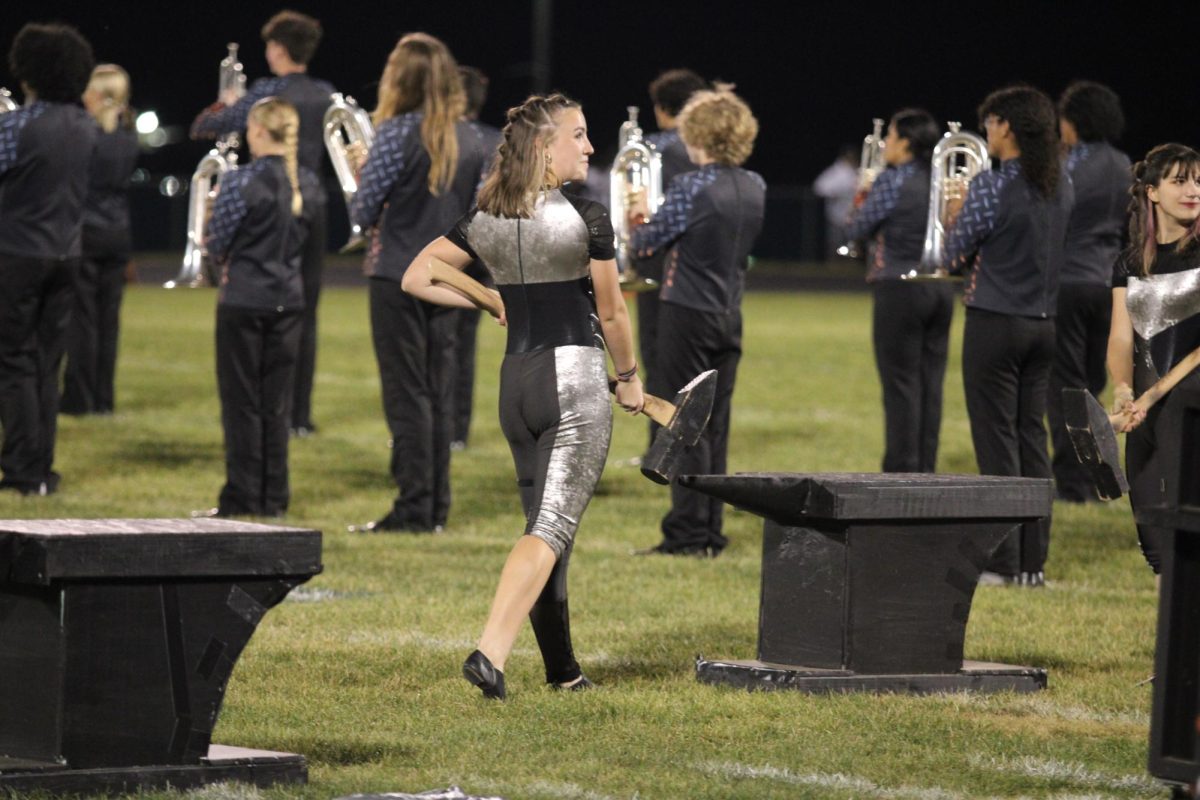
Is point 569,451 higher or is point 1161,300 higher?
point 1161,300

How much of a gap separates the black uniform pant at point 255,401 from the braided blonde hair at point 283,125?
558 mm

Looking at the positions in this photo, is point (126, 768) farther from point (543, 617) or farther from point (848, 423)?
point (848, 423)

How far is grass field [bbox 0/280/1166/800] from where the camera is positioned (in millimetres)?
4965

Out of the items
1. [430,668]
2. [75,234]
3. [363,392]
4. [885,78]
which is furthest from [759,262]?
[430,668]

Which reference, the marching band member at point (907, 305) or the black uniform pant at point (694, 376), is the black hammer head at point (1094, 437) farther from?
the marching band member at point (907, 305)

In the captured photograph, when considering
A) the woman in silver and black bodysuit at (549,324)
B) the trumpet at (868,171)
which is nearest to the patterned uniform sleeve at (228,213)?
the trumpet at (868,171)

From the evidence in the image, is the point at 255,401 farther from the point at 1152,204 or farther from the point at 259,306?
the point at 1152,204

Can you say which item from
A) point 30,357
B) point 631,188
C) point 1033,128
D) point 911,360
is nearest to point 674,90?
point 631,188

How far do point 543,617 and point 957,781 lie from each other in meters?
1.42

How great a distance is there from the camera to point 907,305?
31.8 feet

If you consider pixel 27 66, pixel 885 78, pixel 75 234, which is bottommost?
pixel 75 234

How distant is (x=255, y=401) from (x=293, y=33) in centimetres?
247

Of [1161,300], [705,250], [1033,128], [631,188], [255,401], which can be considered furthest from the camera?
[631,188]

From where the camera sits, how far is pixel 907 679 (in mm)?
6023
